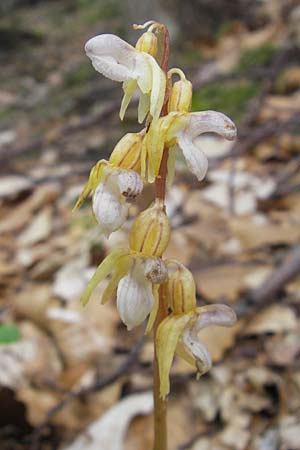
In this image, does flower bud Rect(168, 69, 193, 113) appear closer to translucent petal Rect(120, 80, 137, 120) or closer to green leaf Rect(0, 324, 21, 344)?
translucent petal Rect(120, 80, 137, 120)

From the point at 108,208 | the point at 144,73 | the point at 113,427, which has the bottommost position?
the point at 113,427

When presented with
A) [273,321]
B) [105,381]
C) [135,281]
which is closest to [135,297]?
[135,281]

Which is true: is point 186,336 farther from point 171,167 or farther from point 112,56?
point 112,56

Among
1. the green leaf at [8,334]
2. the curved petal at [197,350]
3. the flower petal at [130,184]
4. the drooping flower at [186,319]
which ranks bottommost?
the green leaf at [8,334]

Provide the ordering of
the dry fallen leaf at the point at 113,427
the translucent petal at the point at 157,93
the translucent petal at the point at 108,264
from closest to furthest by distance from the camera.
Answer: the translucent petal at the point at 157,93 < the translucent petal at the point at 108,264 < the dry fallen leaf at the point at 113,427

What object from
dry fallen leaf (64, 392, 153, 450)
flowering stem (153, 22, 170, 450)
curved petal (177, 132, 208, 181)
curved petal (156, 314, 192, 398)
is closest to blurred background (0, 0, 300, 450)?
dry fallen leaf (64, 392, 153, 450)

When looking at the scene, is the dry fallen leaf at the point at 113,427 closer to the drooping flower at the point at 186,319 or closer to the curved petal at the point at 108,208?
the drooping flower at the point at 186,319

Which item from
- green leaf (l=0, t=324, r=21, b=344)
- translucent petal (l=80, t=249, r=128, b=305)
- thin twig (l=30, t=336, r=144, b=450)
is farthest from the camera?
thin twig (l=30, t=336, r=144, b=450)

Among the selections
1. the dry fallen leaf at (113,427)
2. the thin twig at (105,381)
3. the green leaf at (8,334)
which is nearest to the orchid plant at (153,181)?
the green leaf at (8,334)
